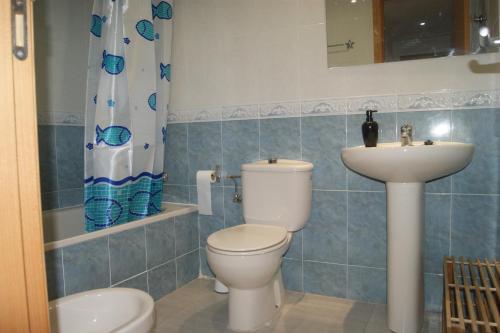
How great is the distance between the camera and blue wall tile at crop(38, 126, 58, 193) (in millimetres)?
2242

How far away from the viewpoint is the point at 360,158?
1548mm

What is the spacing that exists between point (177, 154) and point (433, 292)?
1.76 m

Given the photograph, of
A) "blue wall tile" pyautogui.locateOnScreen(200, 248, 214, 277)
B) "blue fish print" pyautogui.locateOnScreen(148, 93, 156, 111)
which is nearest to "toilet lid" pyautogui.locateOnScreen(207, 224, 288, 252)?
"blue wall tile" pyautogui.locateOnScreen(200, 248, 214, 277)

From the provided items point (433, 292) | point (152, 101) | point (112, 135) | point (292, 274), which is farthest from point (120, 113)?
point (433, 292)

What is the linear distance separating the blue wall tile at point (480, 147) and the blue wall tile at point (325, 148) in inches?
22.3

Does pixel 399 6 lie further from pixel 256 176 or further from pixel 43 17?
pixel 43 17

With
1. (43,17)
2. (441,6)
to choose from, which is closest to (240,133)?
(441,6)

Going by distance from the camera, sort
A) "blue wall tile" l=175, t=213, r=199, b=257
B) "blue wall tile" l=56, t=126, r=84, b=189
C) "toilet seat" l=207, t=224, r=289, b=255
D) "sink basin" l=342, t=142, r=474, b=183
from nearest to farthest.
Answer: "sink basin" l=342, t=142, r=474, b=183, "toilet seat" l=207, t=224, r=289, b=255, "blue wall tile" l=175, t=213, r=199, b=257, "blue wall tile" l=56, t=126, r=84, b=189

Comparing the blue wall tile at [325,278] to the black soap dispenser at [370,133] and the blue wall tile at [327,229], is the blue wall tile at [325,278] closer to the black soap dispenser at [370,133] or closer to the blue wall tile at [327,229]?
the blue wall tile at [327,229]

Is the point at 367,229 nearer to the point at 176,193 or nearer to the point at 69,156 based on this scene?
the point at 176,193

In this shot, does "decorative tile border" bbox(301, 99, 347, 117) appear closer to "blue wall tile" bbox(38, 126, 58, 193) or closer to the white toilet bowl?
the white toilet bowl

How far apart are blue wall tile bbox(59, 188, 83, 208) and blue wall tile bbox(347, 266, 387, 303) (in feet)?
6.13

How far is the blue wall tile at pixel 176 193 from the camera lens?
2.46 m

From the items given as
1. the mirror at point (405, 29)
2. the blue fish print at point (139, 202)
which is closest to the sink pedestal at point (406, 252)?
the mirror at point (405, 29)
